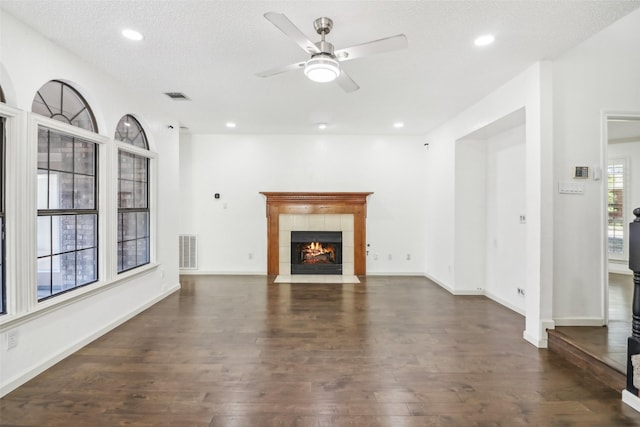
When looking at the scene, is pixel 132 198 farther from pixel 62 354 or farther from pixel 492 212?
pixel 492 212

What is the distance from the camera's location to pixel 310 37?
2619 mm

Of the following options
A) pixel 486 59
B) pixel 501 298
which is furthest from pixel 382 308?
pixel 486 59

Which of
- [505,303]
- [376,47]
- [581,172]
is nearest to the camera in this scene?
[376,47]

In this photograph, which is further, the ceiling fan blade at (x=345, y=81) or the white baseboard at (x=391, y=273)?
the white baseboard at (x=391, y=273)

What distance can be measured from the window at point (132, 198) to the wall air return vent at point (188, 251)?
→ 1.78m

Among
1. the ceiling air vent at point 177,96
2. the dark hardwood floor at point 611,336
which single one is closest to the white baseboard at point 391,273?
the dark hardwood floor at point 611,336

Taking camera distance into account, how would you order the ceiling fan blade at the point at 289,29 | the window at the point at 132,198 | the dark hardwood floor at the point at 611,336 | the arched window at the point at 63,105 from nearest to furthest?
the ceiling fan blade at the point at 289,29 < the dark hardwood floor at the point at 611,336 < the arched window at the point at 63,105 < the window at the point at 132,198

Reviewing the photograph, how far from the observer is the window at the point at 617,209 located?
5.80 metres

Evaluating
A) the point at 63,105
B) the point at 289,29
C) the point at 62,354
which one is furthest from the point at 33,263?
the point at 289,29

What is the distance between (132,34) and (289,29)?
1.53m

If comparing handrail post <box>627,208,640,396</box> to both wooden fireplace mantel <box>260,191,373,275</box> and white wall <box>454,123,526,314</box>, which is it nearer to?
white wall <box>454,123,526,314</box>

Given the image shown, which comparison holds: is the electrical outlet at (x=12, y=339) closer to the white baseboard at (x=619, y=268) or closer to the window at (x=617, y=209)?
the white baseboard at (x=619, y=268)

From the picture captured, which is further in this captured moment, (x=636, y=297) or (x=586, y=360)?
(x=586, y=360)

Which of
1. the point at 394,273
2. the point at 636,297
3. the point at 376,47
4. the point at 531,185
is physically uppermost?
Answer: the point at 376,47
